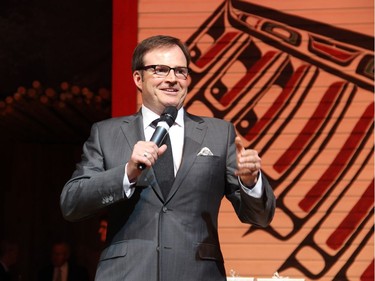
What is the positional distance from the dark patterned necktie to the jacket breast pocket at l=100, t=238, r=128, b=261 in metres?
0.20

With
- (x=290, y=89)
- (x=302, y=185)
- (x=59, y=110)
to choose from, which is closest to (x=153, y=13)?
(x=290, y=89)

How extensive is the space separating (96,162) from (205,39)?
6.70 feet

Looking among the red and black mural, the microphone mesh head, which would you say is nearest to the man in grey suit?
the microphone mesh head

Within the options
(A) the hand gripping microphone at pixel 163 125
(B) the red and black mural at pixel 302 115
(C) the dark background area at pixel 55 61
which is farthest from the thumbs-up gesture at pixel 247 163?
(C) the dark background area at pixel 55 61

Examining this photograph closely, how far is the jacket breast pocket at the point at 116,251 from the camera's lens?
2.51 metres

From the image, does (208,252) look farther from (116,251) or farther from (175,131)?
(175,131)

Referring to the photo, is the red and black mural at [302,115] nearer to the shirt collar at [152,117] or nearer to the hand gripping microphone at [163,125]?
the shirt collar at [152,117]

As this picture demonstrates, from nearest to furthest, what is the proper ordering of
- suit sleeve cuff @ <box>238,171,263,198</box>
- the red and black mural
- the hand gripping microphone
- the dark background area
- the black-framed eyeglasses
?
the hand gripping microphone < suit sleeve cuff @ <box>238,171,263,198</box> < the black-framed eyeglasses < the red and black mural < the dark background area

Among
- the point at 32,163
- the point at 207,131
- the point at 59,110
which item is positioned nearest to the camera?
the point at 207,131

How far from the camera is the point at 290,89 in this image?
4.46 metres

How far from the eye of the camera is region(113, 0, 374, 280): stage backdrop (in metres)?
4.35

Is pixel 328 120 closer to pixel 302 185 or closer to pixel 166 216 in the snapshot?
pixel 302 185

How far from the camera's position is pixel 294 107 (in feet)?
14.6

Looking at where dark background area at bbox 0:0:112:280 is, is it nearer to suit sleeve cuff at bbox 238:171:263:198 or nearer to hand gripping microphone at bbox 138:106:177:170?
hand gripping microphone at bbox 138:106:177:170
